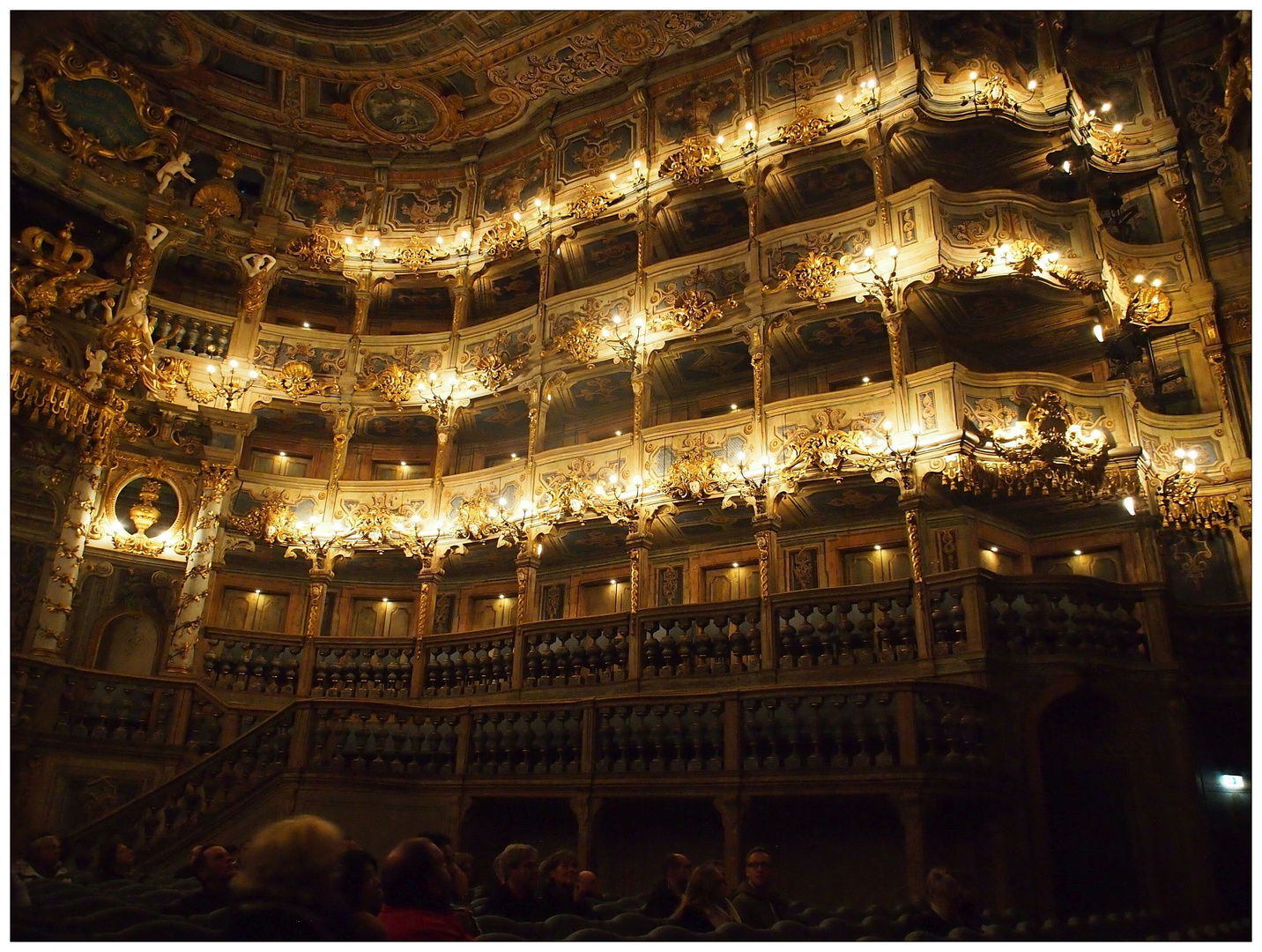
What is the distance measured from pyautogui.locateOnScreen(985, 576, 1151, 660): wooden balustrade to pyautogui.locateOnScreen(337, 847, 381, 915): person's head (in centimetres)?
981

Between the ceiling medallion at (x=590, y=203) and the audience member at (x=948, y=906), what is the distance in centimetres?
1720

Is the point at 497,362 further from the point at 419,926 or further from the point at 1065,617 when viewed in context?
the point at 419,926

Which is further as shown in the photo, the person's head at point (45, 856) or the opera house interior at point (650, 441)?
the opera house interior at point (650, 441)

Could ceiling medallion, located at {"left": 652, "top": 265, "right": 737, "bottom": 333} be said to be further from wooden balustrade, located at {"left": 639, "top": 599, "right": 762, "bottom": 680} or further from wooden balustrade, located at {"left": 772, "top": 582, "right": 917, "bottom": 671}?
wooden balustrade, located at {"left": 772, "top": 582, "right": 917, "bottom": 671}

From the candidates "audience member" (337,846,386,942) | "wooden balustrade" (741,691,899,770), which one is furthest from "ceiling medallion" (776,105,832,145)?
"audience member" (337,846,386,942)

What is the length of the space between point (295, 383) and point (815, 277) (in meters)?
13.0

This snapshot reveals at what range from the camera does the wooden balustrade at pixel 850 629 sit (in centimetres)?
1278

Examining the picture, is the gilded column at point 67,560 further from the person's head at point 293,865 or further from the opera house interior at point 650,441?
the person's head at point 293,865

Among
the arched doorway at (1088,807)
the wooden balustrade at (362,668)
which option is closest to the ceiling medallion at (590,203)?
the wooden balustrade at (362,668)

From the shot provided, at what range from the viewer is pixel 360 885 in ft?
14.7

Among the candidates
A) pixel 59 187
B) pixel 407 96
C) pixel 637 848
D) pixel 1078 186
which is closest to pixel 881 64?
pixel 1078 186

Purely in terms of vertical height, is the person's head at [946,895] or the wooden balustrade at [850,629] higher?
the wooden balustrade at [850,629]

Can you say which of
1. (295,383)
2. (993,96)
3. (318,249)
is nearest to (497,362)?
(295,383)

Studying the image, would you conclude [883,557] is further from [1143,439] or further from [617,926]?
[617,926]
